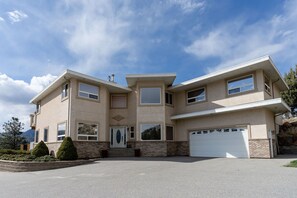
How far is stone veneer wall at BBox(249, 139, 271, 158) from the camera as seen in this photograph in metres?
14.6

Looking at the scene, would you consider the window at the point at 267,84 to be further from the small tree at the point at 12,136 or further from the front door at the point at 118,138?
the small tree at the point at 12,136

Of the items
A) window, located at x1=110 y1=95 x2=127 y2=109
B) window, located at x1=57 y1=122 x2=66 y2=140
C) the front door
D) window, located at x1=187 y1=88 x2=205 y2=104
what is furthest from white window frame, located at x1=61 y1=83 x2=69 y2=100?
window, located at x1=187 y1=88 x2=205 y2=104

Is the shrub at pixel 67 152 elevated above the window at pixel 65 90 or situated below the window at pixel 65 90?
below

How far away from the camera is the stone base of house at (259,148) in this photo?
14.6m

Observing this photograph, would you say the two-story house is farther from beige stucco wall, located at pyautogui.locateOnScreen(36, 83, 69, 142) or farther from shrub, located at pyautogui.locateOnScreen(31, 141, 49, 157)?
shrub, located at pyautogui.locateOnScreen(31, 141, 49, 157)

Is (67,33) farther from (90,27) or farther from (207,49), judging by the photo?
(207,49)

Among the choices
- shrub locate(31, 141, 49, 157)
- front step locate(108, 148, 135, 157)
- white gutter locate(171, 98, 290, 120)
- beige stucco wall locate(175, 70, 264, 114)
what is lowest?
front step locate(108, 148, 135, 157)

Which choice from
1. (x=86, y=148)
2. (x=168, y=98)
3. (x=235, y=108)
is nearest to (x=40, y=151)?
(x=86, y=148)

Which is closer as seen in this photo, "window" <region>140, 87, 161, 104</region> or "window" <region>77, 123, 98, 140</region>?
"window" <region>77, 123, 98, 140</region>

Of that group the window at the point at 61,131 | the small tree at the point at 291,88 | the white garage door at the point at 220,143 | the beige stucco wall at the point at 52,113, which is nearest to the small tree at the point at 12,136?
the beige stucco wall at the point at 52,113

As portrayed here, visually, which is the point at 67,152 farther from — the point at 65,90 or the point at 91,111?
Answer: the point at 65,90

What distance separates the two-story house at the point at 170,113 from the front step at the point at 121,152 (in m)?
0.58

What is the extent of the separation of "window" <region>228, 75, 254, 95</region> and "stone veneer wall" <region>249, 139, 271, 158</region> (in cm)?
352

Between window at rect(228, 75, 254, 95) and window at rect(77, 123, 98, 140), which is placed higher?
window at rect(228, 75, 254, 95)
